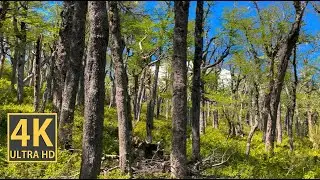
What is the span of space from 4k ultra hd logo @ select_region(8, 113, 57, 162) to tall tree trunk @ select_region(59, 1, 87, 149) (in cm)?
256

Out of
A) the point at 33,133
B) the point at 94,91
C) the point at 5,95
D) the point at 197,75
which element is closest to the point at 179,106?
the point at 94,91

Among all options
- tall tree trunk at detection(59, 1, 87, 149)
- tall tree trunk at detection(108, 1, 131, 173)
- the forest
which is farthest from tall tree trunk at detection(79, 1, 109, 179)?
tall tree trunk at detection(59, 1, 87, 149)

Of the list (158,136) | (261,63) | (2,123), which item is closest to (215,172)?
(2,123)

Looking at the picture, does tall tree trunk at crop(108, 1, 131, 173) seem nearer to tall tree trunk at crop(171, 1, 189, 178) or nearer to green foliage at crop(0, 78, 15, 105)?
tall tree trunk at crop(171, 1, 189, 178)

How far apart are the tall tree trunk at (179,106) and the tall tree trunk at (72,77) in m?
5.51

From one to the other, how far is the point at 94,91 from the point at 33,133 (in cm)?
210

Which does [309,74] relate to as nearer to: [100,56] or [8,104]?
[8,104]

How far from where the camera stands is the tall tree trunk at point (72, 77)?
14375 millimetres

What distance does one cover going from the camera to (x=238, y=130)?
40.1 meters

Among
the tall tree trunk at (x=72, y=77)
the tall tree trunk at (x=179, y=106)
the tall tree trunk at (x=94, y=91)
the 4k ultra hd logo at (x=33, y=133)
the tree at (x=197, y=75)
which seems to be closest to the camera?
the tall tree trunk at (x=94, y=91)

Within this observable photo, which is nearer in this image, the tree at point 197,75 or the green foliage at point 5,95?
the tree at point 197,75

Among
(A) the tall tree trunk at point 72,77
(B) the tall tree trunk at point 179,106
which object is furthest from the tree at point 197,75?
(B) the tall tree trunk at point 179,106

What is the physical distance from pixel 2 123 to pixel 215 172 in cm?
1049

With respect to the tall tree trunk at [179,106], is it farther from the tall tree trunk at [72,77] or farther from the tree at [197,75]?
the tall tree trunk at [72,77]
